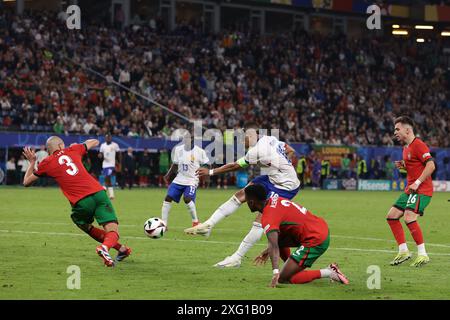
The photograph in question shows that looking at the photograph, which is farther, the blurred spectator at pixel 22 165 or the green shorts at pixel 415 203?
the blurred spectator at pixel 22 165

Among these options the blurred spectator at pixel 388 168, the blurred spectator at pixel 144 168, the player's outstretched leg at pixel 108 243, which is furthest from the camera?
the blurred spectator at pixel 388 168

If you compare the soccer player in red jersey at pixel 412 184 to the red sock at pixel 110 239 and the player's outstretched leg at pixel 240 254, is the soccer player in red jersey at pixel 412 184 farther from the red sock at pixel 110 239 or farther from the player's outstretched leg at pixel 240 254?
the red sock at pixel 110 239

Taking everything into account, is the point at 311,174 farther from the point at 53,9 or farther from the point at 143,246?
the point at 143,246

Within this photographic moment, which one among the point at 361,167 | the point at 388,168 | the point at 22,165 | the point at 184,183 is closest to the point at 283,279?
the point at 184,183

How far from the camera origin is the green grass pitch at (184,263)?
11.9 meters

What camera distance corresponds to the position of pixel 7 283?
40.9 feet

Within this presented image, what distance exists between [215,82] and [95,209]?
133 feet

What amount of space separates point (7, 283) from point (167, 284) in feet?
6.95

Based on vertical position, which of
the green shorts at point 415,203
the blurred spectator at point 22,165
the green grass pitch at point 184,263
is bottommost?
the blurred spectator at point 22,165

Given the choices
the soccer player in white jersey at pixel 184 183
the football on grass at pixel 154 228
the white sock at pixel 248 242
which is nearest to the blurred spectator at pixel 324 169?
the soccer player in white jersey at pixel 184 183

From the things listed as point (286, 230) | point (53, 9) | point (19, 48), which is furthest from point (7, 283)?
point (53, 9)

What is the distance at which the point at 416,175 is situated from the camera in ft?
53.2

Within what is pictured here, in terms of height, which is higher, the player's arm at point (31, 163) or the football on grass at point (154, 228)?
the player's arm at point (31, 163)

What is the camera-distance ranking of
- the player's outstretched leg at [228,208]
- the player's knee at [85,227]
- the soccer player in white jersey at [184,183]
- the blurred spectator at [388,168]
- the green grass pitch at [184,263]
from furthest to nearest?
the blurred spectator at [388,168], the soccer player in white jersey at [184,183], the player's outstretched leg at [228,208], the player's knee at [85,227], the green grass pitch at [184,263]
